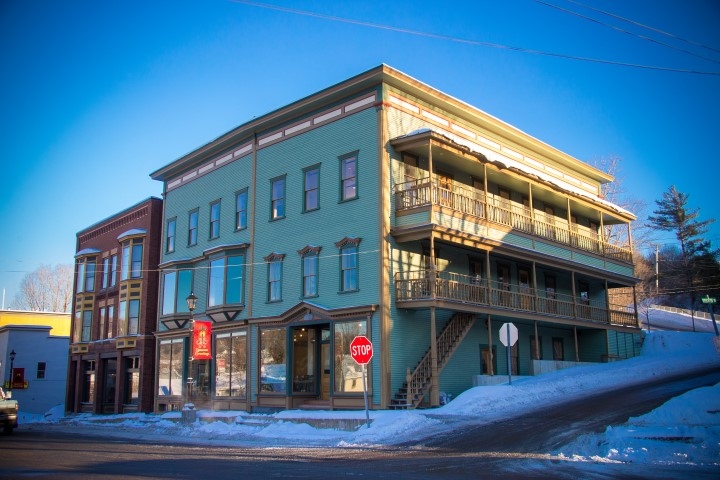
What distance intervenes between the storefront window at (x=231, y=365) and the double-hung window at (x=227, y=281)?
5.45 feet

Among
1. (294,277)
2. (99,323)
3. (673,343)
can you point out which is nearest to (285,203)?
(294,277)

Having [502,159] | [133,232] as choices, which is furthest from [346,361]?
[133,232]

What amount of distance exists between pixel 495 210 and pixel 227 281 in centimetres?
1309

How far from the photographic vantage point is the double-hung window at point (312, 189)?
2983cm

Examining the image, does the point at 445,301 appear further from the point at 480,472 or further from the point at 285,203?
the point at 480,472

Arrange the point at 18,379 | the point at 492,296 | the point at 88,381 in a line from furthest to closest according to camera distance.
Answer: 1. the point at 18,379
2. the point at 88,381
3. the point at 492,296

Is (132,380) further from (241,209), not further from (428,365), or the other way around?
(428,365)

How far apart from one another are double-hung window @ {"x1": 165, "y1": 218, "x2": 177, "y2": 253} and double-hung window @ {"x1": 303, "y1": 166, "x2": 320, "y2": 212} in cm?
1150

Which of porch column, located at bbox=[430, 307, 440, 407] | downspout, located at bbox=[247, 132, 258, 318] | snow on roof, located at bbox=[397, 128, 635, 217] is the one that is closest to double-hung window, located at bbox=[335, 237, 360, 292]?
porch column, located at bbox=[430, 307, 440, 407]

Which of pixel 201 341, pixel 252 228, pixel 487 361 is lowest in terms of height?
pixel 487 361

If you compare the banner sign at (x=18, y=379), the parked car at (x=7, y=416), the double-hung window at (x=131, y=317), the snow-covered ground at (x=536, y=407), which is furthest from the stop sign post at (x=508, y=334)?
the banner sign at (x=18, y=379)

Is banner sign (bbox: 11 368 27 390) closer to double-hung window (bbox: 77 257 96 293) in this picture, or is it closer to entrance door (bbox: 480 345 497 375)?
double-hung window (bbox: 77 257 96 293)

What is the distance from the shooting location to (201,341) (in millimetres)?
29219

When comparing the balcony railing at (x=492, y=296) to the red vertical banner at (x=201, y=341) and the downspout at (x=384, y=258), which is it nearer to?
the downspout at (x=384, y=258)
